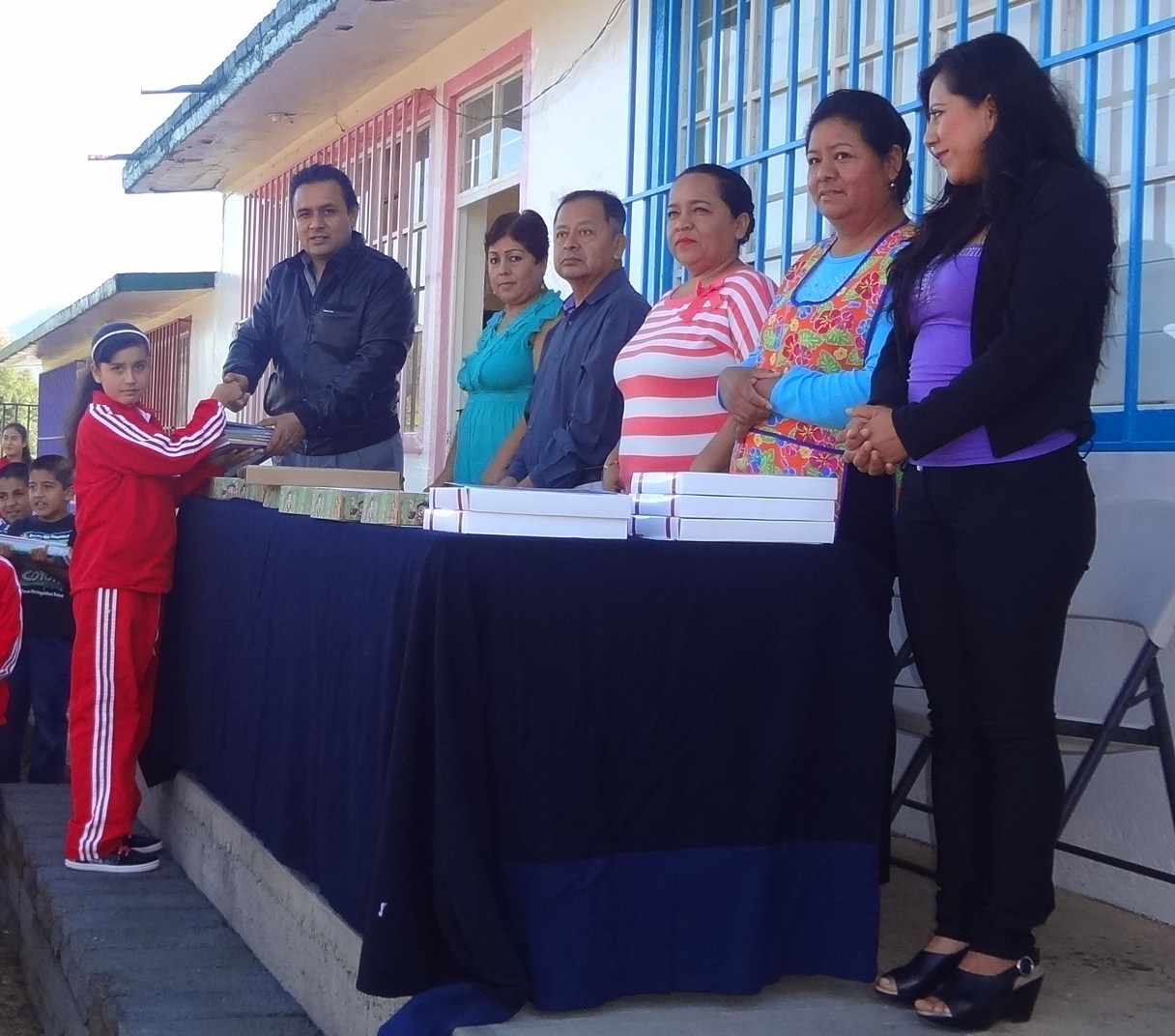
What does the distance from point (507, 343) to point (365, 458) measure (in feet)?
2.16

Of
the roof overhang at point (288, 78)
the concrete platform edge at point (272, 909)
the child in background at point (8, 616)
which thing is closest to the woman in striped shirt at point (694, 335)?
the concrete platform edge at point (272, 909)

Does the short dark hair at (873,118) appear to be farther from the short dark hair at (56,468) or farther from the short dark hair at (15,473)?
the short dark hair at (15,473)

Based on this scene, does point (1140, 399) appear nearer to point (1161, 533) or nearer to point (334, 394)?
point (1161, 533)

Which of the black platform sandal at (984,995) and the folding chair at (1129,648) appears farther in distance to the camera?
the folding chair at (1129,648)

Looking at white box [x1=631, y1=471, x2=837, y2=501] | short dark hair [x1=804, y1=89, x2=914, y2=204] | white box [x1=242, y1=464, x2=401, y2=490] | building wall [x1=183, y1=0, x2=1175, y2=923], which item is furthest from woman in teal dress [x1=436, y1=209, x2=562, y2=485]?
white box [x1=631, y1=471, x2=837, y2=501]

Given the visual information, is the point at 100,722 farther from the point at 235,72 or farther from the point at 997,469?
the point at 235,72

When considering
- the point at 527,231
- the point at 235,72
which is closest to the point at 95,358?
the point at 527,231

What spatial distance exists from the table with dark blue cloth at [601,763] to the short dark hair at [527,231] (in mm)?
1655

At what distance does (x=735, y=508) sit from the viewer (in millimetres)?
2521

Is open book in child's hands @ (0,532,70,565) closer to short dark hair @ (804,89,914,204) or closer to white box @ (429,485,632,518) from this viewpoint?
white box @ (429,485,632,518)

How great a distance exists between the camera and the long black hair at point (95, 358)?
4.11 m

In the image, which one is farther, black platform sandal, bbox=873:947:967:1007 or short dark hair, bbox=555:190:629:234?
short dark hair, bbox=555:190:629:234

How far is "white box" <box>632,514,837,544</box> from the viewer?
2.51 metres

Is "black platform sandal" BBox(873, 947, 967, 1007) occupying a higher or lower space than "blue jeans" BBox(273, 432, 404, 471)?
lower
